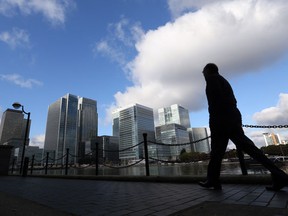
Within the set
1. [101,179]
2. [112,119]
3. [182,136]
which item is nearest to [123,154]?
[182,136]

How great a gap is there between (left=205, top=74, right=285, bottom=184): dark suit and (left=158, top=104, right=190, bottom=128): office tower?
583 feet

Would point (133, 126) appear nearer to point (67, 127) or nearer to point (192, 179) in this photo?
point (67, 127)

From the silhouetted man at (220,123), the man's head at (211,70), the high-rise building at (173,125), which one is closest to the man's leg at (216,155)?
the silhouetted man at (220,123)

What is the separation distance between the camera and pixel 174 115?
184250 millimetres

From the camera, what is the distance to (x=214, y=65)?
416 cm

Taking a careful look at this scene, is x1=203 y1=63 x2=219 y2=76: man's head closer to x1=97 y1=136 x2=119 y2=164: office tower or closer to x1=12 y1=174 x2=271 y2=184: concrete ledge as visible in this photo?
x1=12 y1=174 x2=271 y2=184: concrete ledge

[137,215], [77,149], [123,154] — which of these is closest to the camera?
[137,215]

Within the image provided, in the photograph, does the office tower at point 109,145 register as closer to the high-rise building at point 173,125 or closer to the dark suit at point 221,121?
the high-rise building at point 173,125

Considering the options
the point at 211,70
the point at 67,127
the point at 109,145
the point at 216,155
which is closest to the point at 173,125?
the point at 109,145

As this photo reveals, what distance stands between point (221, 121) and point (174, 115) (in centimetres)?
18265

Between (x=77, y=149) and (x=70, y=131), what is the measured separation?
14.7m

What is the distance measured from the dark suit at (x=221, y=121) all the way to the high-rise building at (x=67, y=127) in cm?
14153

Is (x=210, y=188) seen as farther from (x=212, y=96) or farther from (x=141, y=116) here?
(x=141, y=116)

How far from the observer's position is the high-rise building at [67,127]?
142500 millimetres
